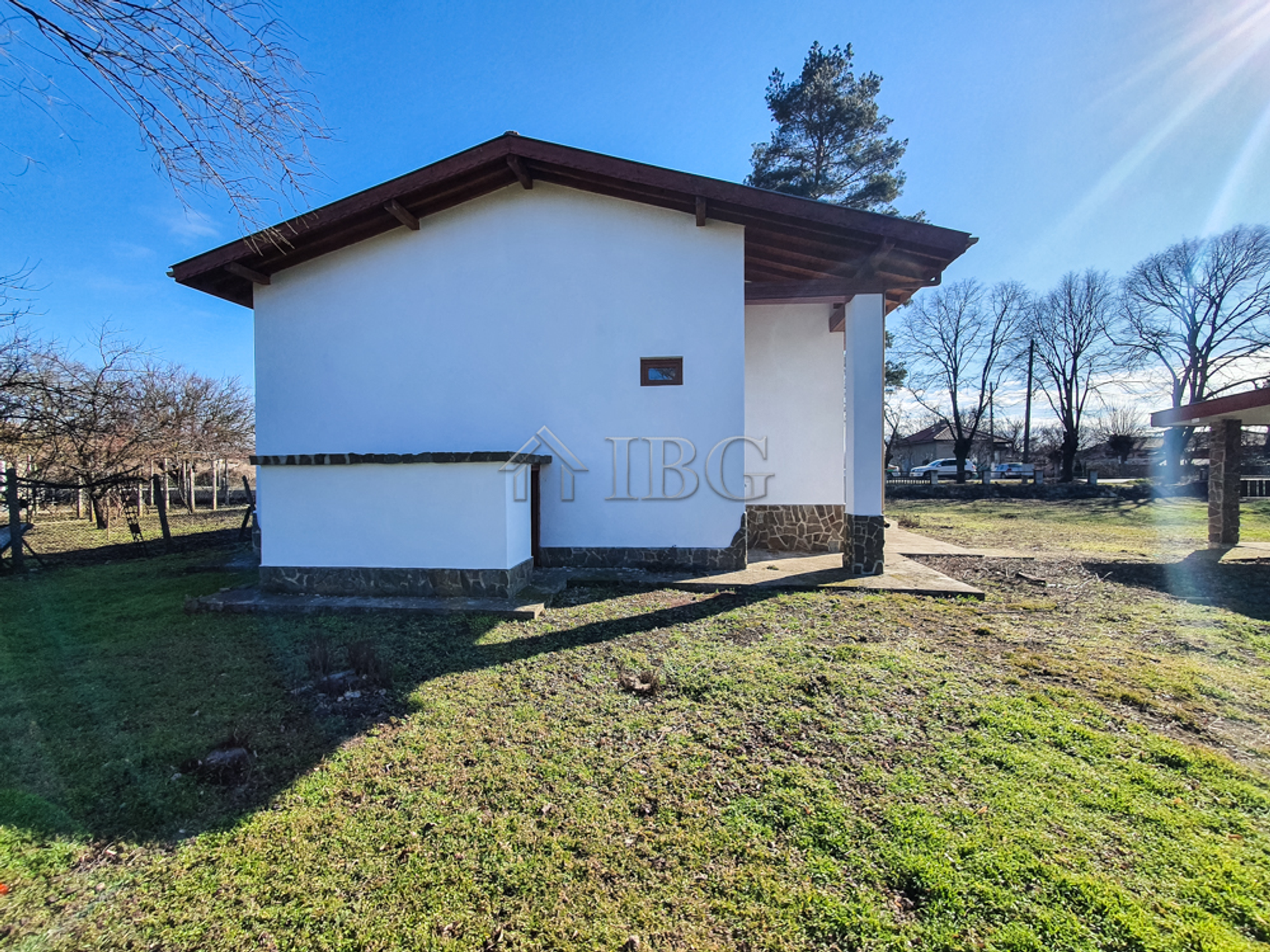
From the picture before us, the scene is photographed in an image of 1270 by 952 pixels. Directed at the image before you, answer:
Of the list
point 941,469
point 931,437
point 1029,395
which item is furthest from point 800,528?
point 931,437

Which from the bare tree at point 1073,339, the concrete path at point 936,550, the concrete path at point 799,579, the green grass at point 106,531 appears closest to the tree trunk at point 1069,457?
the bare tree at point 1073,339

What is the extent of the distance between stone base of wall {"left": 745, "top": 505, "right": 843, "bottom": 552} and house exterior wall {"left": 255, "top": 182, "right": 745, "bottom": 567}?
2157 mm

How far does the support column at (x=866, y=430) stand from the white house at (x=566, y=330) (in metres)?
0.02

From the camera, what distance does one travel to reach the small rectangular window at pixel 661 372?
705 centimetres

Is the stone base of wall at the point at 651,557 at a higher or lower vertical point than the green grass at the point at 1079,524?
higher

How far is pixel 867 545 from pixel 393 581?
5.94 meters

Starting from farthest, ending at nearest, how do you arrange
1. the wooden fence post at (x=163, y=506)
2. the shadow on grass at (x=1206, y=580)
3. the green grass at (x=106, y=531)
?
the green grass at (x=106, y=531)
the wooden fence post at (x=163, y=506)
the shadow on grass at (x=1206, y=580)

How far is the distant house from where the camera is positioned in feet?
126

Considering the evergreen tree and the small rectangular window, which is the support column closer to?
the small rectangular window

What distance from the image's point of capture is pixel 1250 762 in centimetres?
269

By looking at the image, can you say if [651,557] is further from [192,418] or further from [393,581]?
[192,418]

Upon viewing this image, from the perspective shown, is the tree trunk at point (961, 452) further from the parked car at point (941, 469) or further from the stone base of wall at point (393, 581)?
the stone base of wall at point (393, 581)

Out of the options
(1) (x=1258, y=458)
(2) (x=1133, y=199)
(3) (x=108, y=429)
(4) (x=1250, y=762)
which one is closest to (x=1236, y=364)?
A: (1) (x=1258, y=458)

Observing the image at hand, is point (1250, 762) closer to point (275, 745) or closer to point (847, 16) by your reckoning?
point (275, 745)
